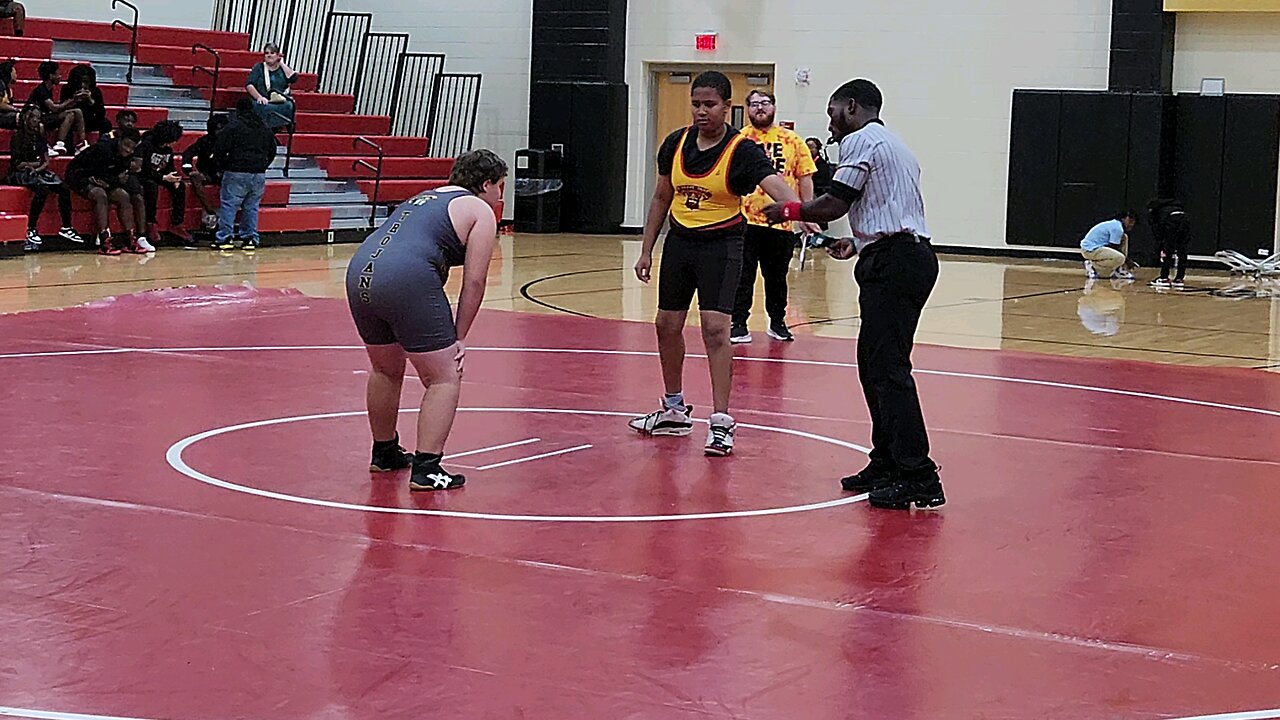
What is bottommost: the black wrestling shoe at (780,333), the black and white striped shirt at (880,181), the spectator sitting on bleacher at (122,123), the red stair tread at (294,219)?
the black wrestling shoe at (780,333)

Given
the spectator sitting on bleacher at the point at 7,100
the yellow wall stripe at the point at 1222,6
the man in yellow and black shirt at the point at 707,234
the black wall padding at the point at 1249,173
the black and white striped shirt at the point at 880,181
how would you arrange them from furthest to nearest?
the black wall padding at the point at 1249,173, the yellow wall stripe at the point at 1222,6, the spectator sitting on bleacher at the point at 7,100, the man in yellow and black shirt at the point at 707,234, the black and white striped shirt at the point at 880,181

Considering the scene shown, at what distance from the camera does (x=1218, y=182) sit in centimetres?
2244

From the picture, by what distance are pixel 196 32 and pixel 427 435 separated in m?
19.0

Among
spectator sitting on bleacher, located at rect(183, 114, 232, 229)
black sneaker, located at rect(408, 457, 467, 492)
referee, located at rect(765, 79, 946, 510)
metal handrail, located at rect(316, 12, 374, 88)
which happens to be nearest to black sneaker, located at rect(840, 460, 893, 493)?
referee, located at rect(765, 79, 946, 510)

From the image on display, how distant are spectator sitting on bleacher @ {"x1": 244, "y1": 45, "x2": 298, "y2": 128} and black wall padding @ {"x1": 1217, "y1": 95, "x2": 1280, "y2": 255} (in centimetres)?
1230

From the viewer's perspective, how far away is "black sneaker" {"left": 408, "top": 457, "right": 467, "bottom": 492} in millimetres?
7059

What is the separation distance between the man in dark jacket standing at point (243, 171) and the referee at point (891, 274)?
46.5 feet

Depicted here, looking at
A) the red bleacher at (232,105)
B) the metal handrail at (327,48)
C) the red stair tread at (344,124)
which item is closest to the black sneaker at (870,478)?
the red bleacher at (232,105)

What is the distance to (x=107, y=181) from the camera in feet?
63.1

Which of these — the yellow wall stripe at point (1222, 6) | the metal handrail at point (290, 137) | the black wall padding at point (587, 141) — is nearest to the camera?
the yellow wall stripe at point (1222, 6)

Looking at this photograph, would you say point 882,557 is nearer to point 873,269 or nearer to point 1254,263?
point 873,269

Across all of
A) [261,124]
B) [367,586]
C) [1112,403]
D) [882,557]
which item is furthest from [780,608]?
[261,124]

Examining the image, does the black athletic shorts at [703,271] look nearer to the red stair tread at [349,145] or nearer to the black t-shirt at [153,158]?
the black t-shirt at [153,158]

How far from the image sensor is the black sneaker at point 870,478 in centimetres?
737
